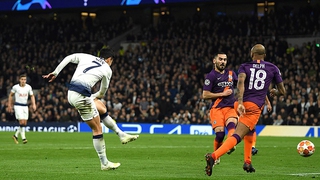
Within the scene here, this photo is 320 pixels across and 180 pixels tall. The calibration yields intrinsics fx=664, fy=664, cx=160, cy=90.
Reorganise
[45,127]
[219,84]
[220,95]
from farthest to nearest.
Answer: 1. [45,127]
2. [219,84]
3. [220,95]

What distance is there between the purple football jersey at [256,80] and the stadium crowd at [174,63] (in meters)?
18.8

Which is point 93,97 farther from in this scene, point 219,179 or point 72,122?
point 72,122

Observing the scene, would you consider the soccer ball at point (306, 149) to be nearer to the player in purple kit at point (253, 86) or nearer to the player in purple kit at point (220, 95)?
the player in purple kit at point (220, 95)

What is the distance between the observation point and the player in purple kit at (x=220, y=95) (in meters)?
14.5

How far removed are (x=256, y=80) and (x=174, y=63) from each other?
90.0 feet

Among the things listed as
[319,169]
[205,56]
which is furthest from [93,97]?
[205,56]

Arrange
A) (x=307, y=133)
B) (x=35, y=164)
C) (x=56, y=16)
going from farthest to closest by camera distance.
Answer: (x=56, y=16), (x=307, y=133), (x=35, y=164)

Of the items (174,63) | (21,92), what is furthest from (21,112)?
(174,63)

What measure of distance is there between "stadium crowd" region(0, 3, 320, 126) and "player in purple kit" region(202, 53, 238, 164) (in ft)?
53.6

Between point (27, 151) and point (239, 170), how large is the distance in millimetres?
7754

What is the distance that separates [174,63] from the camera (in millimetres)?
39406

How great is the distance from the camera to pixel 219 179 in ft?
36.2

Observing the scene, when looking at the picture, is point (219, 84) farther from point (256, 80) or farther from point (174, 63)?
point (174, 63)

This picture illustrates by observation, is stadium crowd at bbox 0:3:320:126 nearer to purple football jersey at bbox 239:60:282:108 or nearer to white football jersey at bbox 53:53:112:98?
purple football jersey at bbox 239:60:282:108
